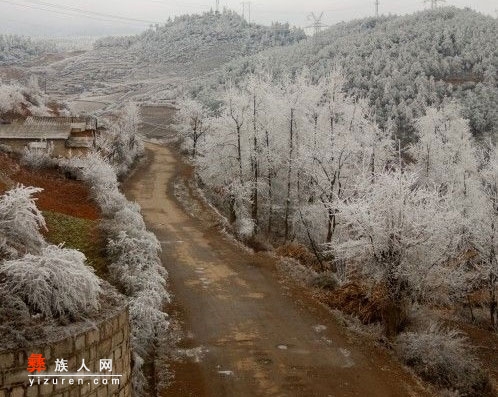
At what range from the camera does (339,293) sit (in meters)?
15.5

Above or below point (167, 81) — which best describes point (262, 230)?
below

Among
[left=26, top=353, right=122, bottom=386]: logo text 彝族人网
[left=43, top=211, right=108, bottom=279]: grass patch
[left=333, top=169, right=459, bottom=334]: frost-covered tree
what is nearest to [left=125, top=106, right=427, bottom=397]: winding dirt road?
[left=333, top=169, right=459, bottom=334]: frost-covered tree

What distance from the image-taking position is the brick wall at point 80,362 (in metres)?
6.29

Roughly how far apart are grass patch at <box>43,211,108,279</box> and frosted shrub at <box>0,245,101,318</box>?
18.9 ft

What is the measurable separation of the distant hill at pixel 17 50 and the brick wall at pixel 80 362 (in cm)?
10857

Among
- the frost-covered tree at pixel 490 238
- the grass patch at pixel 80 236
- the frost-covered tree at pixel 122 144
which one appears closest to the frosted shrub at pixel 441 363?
the frost-covered tree at pixel 490 238

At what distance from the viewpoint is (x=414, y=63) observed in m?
63.5

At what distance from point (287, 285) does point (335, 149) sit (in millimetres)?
5631

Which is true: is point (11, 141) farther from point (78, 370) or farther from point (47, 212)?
point (78, 370)

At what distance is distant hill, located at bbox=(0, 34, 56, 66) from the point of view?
11068cm

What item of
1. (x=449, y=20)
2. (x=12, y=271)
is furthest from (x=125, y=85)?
(x=12, y=271)

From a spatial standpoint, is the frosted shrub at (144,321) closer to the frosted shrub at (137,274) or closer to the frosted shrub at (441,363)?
the frosted shrub at (137,274)

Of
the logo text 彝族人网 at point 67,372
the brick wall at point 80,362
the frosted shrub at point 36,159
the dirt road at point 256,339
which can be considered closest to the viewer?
the brick wall at point 80,362

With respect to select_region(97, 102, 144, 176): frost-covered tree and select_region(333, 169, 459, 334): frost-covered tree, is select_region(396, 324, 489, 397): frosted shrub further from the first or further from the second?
select_region(97, 102, 144, 176): frost-covered tree
